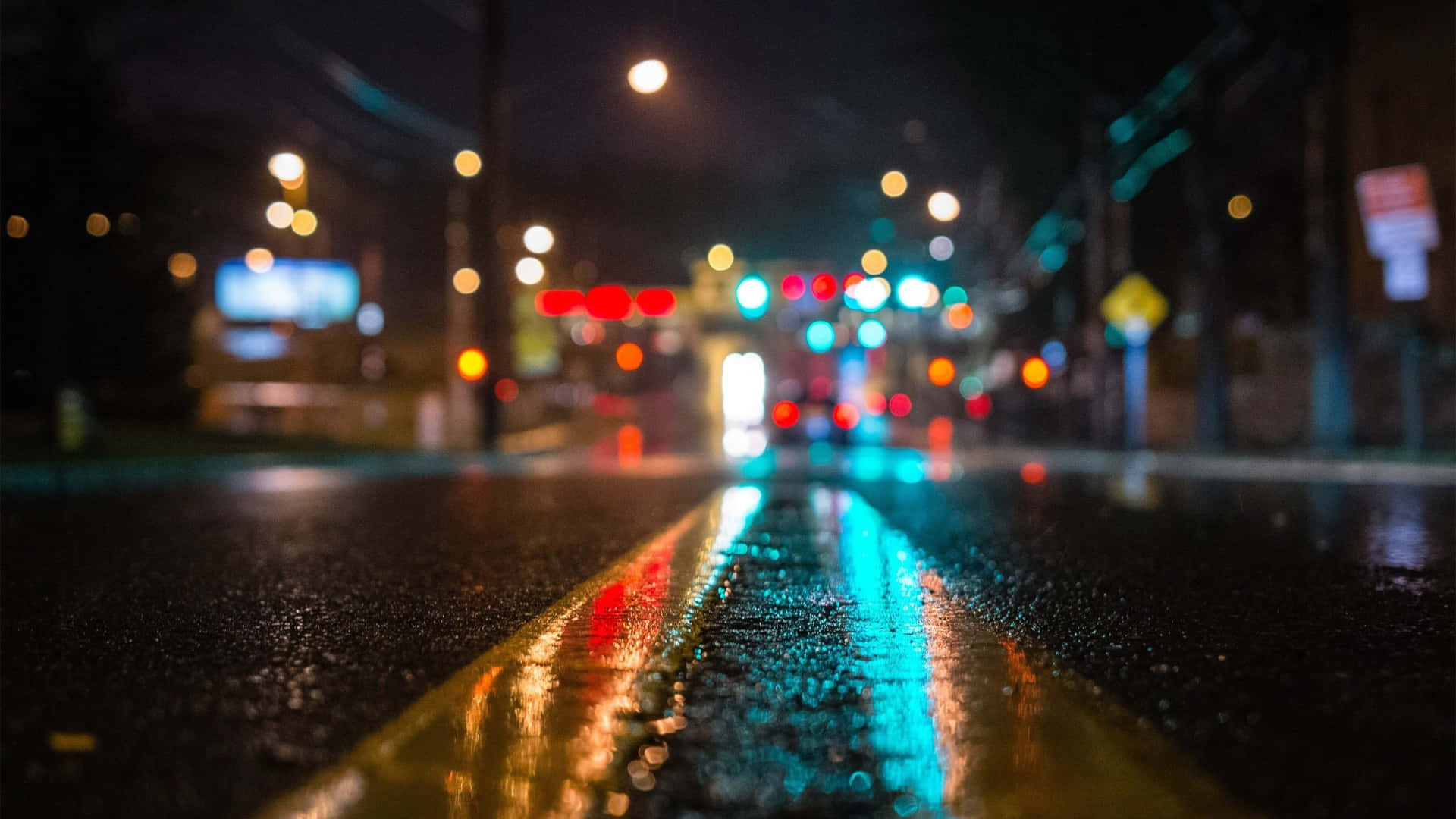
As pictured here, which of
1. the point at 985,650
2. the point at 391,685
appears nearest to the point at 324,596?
the point at 391,685

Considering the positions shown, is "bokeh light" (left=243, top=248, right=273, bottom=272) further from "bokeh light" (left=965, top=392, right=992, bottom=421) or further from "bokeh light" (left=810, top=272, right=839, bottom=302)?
"bokeh light" (left=810, top=272, right=839, bottom=302)

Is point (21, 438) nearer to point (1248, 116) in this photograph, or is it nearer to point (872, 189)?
point (872, 189)

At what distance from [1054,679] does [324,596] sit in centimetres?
462

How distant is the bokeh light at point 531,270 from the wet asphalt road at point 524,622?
106 feet

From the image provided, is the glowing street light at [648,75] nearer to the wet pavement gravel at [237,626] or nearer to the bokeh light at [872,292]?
the wet pavement gravel at [237,626]

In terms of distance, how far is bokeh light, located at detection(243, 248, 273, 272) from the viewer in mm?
69981

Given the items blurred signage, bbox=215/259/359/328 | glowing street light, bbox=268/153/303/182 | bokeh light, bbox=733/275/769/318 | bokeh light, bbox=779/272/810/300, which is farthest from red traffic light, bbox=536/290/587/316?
blurred signage, bbox=215/259/359/328

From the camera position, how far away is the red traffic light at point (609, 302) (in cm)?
4684

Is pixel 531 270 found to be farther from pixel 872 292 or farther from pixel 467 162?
pixel 872 292

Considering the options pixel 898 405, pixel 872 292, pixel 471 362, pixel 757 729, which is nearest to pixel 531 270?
pixel 898 405

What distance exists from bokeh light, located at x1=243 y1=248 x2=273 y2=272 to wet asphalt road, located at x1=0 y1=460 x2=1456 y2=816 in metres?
57.7

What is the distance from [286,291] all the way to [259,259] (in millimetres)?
4267

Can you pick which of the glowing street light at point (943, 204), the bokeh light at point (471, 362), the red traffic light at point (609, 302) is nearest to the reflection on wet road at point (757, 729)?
the bokeh light at point (471, 362)

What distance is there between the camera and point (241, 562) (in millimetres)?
10344
